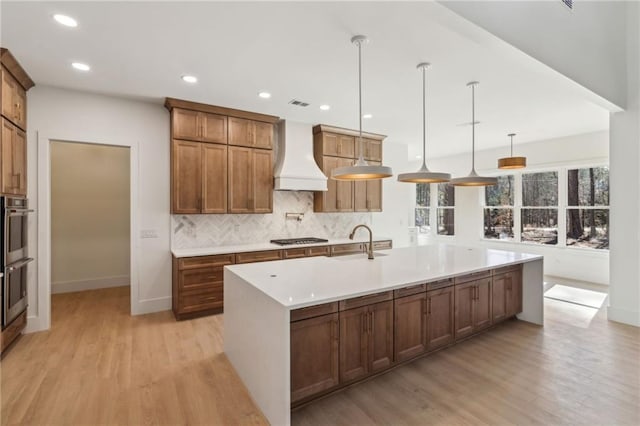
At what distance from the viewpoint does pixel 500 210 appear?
7.47 meters

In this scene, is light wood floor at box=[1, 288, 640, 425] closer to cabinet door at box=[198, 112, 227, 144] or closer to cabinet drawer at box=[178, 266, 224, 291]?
cabinet drawer at box=[178, 266, 224, 291]

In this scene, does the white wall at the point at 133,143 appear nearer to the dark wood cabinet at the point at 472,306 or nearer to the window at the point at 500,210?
the dark wood cabinet at the point at 472,306

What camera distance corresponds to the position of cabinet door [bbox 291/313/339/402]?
204 cm

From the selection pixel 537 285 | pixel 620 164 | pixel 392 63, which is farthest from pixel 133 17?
pixel 620 164

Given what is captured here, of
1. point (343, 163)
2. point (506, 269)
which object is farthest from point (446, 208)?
point (506, 269)

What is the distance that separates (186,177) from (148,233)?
3.02 feet

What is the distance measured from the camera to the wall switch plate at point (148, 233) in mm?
4166

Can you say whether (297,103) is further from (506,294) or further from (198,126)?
(506,294)

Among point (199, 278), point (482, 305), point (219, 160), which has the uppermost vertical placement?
point (219, 160)

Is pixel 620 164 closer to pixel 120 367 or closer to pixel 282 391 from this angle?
pixel 282 391

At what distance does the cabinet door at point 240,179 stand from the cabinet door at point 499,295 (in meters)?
3.32

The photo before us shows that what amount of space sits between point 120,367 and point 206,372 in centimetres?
79

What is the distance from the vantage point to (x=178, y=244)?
4379 millimetres

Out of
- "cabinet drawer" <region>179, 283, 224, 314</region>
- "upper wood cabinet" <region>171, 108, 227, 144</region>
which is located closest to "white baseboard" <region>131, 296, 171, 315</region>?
"cabinet drawer" <region>179, 283, 224, 314</region>
